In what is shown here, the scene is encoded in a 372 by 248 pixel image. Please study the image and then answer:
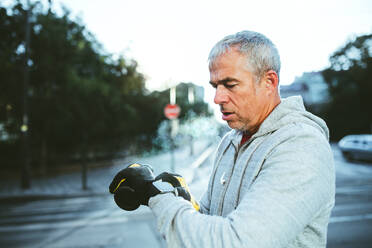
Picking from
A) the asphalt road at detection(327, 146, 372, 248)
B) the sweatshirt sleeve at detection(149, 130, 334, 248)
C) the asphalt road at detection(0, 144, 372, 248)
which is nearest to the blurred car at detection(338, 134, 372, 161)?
the asphalt road at detection(327, 146, 372, 248)

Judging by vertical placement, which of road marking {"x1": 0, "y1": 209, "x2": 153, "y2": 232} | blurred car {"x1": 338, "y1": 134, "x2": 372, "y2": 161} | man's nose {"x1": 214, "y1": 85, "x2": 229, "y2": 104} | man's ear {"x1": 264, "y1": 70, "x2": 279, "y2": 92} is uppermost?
man's ear {"x1": 264, "y1": 70, "x2": 279, "y2": 92}

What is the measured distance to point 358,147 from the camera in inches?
581

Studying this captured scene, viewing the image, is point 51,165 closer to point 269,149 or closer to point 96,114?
point 96,114

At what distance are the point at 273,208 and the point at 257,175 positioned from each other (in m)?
0.25

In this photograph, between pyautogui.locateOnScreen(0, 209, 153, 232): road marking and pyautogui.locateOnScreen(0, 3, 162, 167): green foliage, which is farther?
pyautogui.locateOnScreen(0, 3, 162, 167): green foliage

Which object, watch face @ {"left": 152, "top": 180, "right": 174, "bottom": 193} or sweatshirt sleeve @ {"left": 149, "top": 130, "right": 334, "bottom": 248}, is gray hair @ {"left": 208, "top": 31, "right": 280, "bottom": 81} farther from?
watch face @ {"left": 152, "top": 180, "right": 174, "bottom": 193}

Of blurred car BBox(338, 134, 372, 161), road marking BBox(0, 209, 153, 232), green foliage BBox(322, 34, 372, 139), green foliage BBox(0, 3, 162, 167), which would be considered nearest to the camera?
road marking BBox(0, 209, 153, 232)

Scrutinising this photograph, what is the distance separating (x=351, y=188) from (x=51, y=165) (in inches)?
499

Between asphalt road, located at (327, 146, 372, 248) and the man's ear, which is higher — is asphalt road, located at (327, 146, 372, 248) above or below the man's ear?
below

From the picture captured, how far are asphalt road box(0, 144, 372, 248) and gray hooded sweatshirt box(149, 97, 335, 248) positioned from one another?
150 inches

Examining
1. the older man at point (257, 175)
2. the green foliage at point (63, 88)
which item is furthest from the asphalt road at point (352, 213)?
the green foliage at point (63, 88)

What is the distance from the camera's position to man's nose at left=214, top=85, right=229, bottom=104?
137 centimetres

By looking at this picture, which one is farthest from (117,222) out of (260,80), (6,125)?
(6,125)

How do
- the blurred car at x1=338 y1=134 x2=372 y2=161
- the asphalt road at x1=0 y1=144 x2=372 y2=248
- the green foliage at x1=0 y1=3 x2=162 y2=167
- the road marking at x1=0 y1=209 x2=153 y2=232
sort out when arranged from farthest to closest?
the blurred car at x1=338 y1=134 x2=372 y2=161, the green foliage at x1=0 y1=3 x2=162 y2=167, the road marking at x1=0 y1=209 x2=153 y2=232, the asphalt road at x1=0 y1=144 x2=372 y2=248
